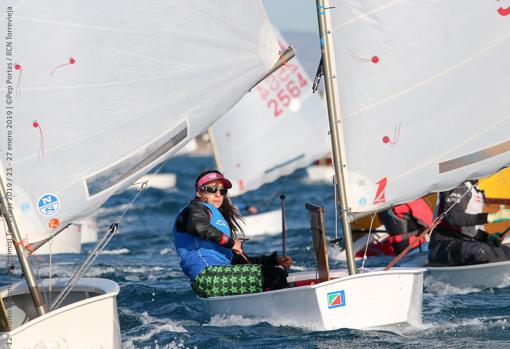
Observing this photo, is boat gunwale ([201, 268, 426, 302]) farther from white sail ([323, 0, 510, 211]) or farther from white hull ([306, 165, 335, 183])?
white hull ([306, 165, 335, 183])

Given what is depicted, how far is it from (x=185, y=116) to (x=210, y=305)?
1549 mm

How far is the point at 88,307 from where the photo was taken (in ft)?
20.0

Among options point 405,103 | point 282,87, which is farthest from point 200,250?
point 282,87

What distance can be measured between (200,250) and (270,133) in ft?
31.0

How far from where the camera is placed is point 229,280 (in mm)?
7562

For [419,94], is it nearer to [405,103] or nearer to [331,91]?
[405,103]

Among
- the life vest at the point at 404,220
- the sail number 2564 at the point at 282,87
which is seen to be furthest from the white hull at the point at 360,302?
the sail number 2564 at the point at 282,87

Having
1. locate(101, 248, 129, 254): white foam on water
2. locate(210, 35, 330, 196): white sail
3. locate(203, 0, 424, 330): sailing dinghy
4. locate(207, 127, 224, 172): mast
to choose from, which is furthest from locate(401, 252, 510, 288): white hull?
locate(207, 127, 224, 172): mast

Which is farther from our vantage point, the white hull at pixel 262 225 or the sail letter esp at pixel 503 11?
the white hull at pixel 262 225

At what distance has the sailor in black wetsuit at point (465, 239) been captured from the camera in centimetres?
927

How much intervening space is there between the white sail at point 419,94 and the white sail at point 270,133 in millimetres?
8947

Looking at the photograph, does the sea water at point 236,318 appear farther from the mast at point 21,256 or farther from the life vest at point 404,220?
the mast at point 21,256

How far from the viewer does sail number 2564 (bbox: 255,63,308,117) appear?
1725cm

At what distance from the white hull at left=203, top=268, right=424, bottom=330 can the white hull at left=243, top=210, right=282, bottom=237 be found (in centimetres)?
974
